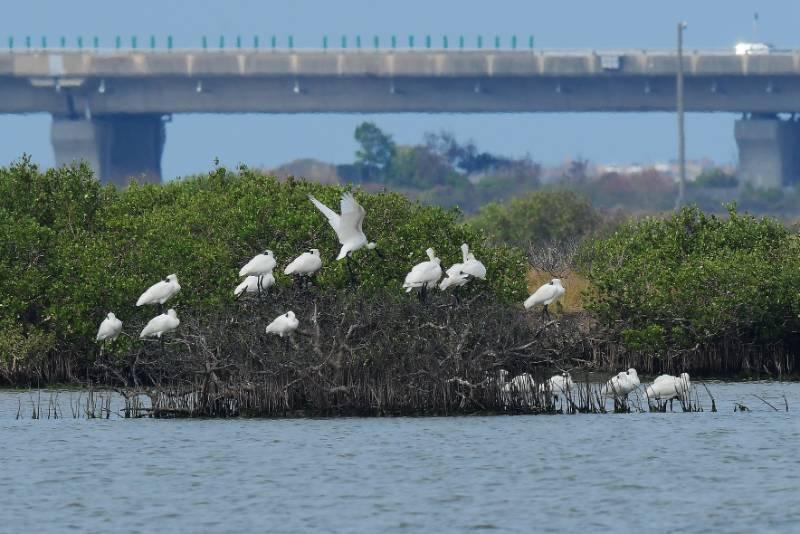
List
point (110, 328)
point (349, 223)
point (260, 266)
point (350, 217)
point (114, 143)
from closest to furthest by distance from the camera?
point (350, 217)
point (349, 223)
point (260, 266)
point (110, 328)
point (114, 143)

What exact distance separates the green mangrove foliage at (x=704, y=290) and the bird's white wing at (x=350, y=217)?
883cm

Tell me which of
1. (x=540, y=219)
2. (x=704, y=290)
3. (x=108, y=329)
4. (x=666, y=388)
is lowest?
(x=666, y=388)

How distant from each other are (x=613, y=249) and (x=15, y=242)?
514 inches

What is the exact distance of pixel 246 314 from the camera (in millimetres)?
34625

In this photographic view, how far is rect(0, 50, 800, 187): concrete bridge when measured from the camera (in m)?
134

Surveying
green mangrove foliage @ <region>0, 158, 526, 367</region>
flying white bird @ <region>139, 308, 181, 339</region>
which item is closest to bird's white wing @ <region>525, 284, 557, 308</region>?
green mangrove foliage @ <region>0, 158, 526, 367</region>

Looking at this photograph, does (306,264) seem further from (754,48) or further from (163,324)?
(754,48)

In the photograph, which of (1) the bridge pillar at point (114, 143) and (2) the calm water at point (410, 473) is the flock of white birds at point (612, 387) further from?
(1) the bridge pillar at point (114, 143)

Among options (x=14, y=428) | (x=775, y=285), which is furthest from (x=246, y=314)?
(x=775, y=285)

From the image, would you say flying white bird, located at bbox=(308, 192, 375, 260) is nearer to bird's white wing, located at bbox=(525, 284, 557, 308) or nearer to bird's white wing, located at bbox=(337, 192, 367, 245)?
bird's white wing, located at bbox=(337, 192, 367, 245)

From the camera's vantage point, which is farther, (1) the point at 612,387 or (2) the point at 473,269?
(1) the point at 612,387

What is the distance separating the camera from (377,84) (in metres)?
139

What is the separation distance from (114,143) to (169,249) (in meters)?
105

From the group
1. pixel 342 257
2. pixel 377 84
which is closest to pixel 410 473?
pixel 342 257
